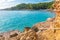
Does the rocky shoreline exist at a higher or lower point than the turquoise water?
lower

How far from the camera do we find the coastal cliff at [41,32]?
205 cm

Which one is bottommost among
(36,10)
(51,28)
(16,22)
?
(51,28)

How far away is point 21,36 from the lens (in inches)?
81.1

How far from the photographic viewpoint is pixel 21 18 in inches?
82.5

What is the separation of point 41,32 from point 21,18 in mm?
415

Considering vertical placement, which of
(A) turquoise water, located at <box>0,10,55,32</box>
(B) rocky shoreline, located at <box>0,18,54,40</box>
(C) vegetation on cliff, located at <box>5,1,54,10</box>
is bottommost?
(B) rocky shoreline, located at <box>0,18,54,40</box>

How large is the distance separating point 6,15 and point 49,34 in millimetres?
811

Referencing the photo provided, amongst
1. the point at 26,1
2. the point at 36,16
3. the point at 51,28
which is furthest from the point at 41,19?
the point at 26,1

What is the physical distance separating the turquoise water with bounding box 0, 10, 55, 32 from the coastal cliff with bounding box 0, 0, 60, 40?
0.07m

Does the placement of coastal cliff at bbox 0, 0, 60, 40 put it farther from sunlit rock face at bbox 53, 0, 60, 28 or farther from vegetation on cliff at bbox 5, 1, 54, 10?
vegetation on cliff at bbox 5, 1, 54, 10

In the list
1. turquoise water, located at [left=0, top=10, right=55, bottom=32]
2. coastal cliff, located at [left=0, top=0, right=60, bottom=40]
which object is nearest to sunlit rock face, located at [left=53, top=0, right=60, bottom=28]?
coastal cliff, located at [left=0, top=0, right=60, bottom=40]

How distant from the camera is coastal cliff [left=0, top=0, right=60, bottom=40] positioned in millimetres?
2051

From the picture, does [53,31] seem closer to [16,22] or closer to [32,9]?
[32,9]

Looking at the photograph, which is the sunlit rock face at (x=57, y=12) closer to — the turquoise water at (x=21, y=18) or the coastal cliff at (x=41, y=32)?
the coastal cliff at (x=41, y=32)
